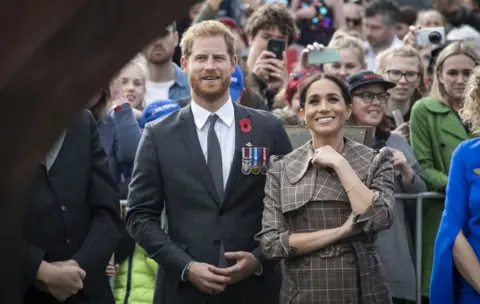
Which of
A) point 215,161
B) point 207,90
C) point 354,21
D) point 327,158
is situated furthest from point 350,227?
point 354,21

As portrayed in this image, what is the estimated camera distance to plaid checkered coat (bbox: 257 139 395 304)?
5301 mm

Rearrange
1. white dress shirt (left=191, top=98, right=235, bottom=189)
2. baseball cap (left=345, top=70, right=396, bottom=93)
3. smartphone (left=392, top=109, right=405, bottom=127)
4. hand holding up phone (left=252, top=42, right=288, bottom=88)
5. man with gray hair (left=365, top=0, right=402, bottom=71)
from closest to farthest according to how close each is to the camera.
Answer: white dress shirt (left=191, top=98, right=235, bottom=189) → baseball cap (left=345, top=70, right=396, bottom=93) → smartphone (left=392, top=109, right=405, bottom=127) → hand holding up phone (left=252, top=42, right=288, bottom=88) → man with gray hair (left=365, top=0, right=402, bottom=71)

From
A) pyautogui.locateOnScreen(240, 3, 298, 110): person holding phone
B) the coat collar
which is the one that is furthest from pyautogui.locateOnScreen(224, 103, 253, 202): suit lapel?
pyautogui.locateOnScreen(240, 3, 298, 110): person holding phone

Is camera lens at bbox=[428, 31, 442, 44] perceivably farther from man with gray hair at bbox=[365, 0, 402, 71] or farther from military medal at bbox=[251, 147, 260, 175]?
military medal at bbox=[251, 147, 260, 175]

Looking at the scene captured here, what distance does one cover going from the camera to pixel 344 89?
583cm

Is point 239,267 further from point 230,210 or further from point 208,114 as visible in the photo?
point 208,114

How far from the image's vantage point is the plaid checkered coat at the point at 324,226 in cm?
530

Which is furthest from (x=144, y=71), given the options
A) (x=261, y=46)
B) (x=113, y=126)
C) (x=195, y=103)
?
(x=195, y=103)

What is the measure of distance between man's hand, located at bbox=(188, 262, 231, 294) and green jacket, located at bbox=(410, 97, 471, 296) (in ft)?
7.47

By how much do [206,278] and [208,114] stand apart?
964 mm

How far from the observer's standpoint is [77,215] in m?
5.20

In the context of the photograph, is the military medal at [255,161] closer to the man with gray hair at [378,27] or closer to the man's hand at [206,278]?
the man's hand at [206,278]

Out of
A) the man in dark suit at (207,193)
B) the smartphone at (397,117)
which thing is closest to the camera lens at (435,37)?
the smartphone at (397,117)

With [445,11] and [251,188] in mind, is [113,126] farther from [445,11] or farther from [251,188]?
[445,11]
